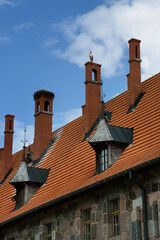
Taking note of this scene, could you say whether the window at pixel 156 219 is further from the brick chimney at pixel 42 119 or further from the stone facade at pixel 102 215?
the brick chimney at pixel 42 119

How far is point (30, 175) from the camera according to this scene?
76.9ft

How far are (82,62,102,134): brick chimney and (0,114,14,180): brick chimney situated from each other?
275 inches

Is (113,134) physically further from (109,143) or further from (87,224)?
(87,224)

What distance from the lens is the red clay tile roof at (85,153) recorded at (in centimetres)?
1794

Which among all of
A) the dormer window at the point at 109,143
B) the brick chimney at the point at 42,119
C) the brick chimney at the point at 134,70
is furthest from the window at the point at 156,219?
the brick chimney at the point at 42,119

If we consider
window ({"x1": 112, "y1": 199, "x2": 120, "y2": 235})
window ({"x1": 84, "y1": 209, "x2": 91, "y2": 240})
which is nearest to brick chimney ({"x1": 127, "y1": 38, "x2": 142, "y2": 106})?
window ({"x1": 84, "y1": 209, "x2": 91, "y2": 240})

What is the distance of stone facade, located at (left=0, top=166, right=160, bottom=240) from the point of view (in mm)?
15648

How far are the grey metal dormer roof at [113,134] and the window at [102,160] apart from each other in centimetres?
48

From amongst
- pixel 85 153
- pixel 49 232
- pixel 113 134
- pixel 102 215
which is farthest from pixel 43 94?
pixel 102 215

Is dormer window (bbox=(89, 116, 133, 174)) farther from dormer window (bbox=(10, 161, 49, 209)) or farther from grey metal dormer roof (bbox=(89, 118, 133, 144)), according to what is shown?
dormer window (bbox=(10, 161, 49, 209))

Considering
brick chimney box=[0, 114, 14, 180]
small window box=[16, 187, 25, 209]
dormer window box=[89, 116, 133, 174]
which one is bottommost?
small window box=[16, 187, 25, 209]

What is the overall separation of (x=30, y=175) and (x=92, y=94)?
4.72 m

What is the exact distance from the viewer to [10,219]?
68.7 feet

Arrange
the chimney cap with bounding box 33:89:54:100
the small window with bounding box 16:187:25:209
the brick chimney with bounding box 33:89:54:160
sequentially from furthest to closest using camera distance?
the chimney cap with bounding box 33:89:54:100 → the brick chimney with bounding box 33:89:54:160 → the small window with bounding box 16:187:25:209
